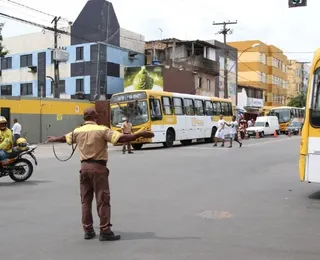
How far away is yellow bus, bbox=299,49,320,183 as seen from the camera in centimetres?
867

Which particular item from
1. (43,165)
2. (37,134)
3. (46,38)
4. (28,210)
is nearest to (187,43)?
(46,38)

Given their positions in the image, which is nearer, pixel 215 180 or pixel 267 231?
pixel 267 231

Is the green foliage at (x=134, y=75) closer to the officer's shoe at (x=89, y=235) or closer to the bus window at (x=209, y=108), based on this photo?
the bus window at (x=209, y=108)

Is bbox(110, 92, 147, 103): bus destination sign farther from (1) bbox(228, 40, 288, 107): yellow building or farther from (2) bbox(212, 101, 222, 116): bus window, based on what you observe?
(1) bbox(228, 40, 288, 107): yellow building

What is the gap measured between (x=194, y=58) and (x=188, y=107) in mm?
20704

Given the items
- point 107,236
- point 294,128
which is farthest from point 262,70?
point 107,236

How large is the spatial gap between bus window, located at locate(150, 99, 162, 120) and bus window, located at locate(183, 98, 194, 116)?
10.5ft

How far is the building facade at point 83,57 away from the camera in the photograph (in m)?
42.7

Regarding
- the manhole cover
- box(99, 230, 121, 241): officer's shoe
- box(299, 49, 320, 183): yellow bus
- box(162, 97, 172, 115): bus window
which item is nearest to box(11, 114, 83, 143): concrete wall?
box(162, 97, 172, 115): bus window

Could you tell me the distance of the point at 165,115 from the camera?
24797 mm

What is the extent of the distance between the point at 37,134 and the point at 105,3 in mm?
18672

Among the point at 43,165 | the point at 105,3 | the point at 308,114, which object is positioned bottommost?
the point at 43,165

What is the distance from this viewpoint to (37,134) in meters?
30.8

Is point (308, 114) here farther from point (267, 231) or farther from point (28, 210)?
point (28, 210)
